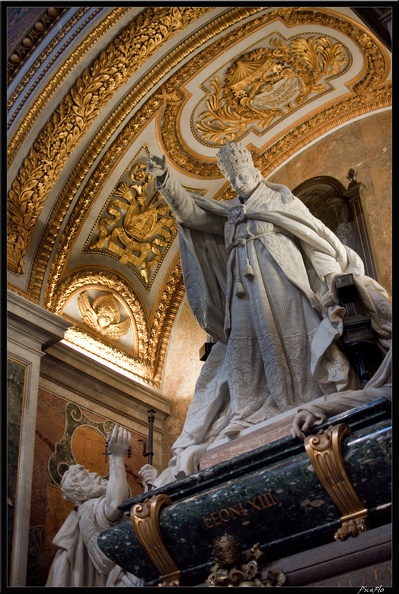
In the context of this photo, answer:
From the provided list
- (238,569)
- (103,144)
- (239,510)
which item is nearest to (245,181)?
(239,510)

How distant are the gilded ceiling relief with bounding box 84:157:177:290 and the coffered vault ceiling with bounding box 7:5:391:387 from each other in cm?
1

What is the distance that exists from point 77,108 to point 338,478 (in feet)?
14.8

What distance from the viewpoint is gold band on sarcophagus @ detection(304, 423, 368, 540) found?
2.96 m

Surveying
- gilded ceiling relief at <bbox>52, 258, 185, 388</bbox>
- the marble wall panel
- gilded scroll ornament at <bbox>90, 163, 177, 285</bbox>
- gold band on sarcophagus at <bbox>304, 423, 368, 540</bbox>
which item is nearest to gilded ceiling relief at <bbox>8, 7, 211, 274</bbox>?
gilded ceiling relief at <bbox>52, 258, 185, 388</bbox>

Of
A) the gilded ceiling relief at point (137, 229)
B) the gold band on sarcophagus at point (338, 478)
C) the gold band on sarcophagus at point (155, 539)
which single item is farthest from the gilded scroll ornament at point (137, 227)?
the gold band on sarcophagus at point (338, 478)

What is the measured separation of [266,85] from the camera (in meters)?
7.38

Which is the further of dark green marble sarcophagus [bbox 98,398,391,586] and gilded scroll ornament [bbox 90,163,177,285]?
gilded scroll ornament [bbox 90,163,177,285]

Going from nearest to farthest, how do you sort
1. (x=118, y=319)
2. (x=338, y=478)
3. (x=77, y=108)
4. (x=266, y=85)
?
(x=338, y=478), (x=77, y=108), (x=266, y=85), (x=118, y=319)

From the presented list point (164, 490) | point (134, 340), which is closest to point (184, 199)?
point (164, 490)

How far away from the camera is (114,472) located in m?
4.17

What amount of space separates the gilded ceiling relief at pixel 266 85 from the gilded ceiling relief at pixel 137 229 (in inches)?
28.0

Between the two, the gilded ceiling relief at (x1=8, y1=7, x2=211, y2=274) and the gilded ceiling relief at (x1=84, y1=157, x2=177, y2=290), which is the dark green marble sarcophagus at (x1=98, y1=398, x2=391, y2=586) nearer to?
the gilded ceiling relief at (x1=8, y1=7, x2=211, y2=274)

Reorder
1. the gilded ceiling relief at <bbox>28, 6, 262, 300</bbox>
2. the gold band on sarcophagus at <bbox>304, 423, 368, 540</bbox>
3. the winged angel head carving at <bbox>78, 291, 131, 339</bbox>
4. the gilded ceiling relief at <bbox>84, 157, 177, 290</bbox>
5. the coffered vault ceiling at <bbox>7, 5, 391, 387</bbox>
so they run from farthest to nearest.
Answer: the gilded ceiling relief at <bbox>84, 157, 177, 290</bbox>, the winged angel head carving at <bbox>78, 291, 131, 339</bbox>, the gilded ceiling relief at <bbox>28, 6, 262, 300</bbox>, the coffered vault ceiling at <bbox>7, 5, 391, 387</bbox>, the gold band on sarcophagus at <bbox>304, 423, 368, 540</bbox>

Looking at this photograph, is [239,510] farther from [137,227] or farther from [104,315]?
[137,227]
